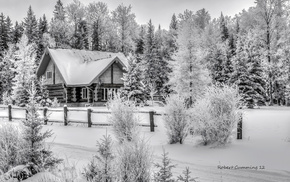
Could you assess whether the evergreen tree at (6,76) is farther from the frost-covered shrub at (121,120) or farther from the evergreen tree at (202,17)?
the frost-covered shrub at (121,120)

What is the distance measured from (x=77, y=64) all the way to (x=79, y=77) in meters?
3.43

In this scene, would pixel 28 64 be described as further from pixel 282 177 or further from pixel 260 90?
pixel 282 177

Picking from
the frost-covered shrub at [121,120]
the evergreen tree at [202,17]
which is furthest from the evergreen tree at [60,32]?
the frost-covered shrub at [121,120]

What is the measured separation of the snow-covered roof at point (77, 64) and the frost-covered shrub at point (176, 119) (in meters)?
19.7

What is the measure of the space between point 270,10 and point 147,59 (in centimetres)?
1901

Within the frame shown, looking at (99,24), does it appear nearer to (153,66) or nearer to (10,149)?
(153,66)

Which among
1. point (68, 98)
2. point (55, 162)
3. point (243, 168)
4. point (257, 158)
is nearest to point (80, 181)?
point (55, 162)

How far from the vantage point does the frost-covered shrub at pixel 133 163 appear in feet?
14.7

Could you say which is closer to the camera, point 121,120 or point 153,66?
point 121,120

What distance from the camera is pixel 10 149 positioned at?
644 centimetres

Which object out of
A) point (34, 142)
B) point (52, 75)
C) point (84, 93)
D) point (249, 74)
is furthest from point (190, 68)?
point (34, 142)

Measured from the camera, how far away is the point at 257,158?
7.85 meters

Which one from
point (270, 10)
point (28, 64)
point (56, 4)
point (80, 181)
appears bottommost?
point (80, 181)

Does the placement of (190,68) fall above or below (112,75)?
above
